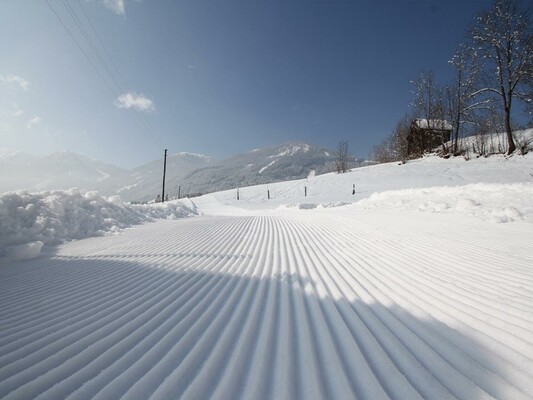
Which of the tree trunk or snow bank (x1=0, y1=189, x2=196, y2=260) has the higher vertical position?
the tree trunk

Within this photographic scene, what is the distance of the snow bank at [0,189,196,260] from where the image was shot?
17.6 ft

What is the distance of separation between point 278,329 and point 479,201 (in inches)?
332

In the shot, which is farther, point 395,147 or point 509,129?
point 395,147

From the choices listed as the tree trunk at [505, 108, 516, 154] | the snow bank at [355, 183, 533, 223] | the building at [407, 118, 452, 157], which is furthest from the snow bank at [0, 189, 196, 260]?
the building at [407, 118, 452, 157]

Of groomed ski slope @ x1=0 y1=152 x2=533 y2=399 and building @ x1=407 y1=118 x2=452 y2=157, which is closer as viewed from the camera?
groomed ski slope @ x1=0 y1=152 x2=533 y2=399

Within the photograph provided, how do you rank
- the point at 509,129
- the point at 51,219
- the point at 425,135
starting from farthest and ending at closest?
the point at 425,135 → the point at 509,129 → the point at 51,219

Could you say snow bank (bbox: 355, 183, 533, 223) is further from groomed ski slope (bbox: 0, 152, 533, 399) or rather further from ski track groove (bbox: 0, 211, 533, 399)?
ski track groove (bbox: 0, 211, 533, 399)

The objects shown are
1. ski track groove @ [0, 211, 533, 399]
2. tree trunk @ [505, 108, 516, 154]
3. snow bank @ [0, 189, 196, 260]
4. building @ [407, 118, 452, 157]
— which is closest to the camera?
ski track groove @ [0, 211, 533, 399]

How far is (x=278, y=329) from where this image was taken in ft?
6.57

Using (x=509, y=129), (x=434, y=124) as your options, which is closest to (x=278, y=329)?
(x=509, y=129)

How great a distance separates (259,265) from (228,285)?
0.92 m

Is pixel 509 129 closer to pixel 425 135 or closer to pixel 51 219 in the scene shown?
pixel 425 135

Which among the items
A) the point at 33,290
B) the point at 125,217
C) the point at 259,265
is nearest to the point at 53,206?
the point at 125,217

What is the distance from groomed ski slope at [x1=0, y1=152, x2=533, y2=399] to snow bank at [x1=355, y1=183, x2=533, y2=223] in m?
3.06
